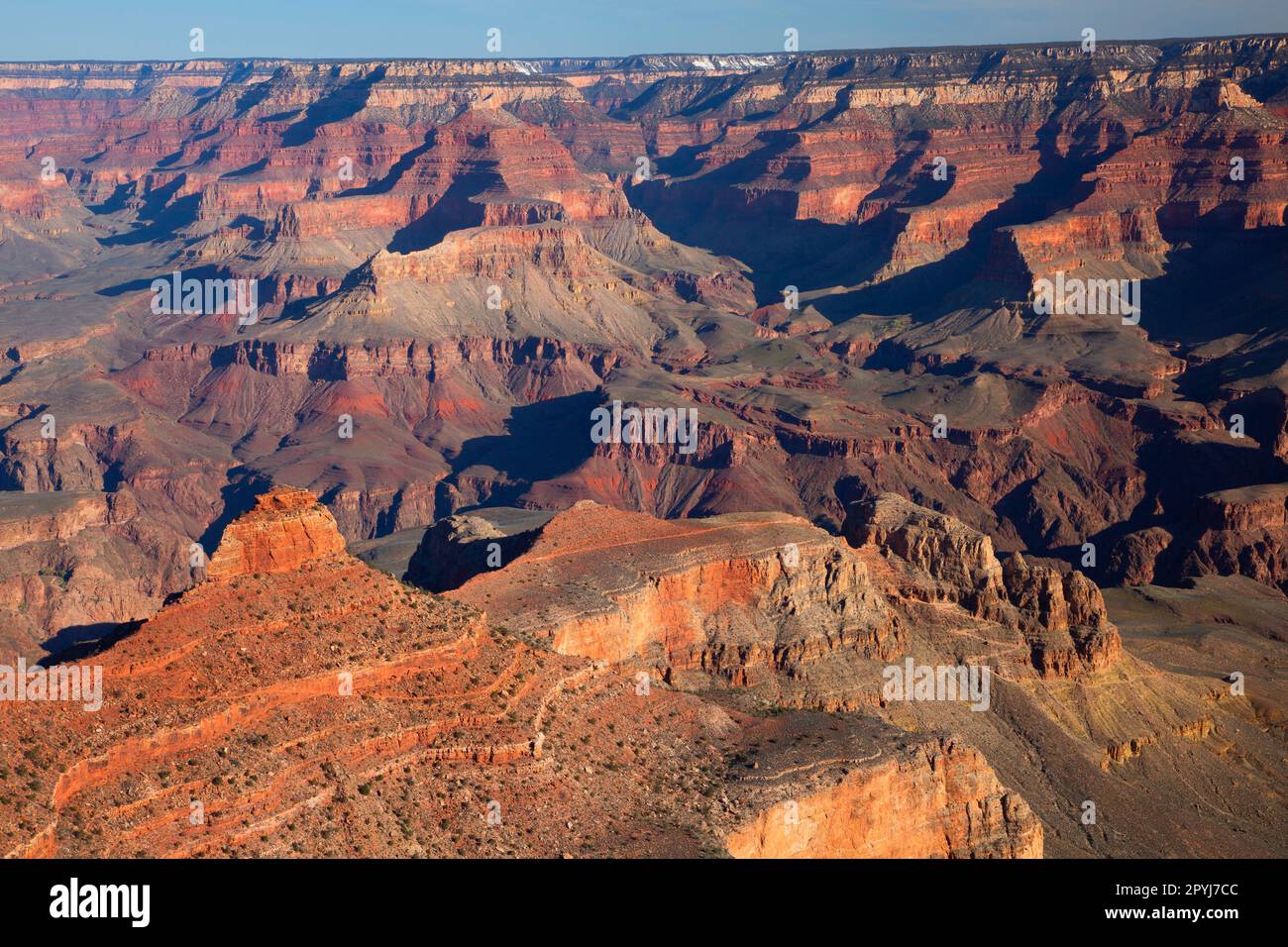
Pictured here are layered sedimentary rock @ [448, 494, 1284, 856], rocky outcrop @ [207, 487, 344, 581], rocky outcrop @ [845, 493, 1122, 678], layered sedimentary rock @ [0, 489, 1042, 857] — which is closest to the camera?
layered sedimentary rock @ [0, 489, 1042, 857]

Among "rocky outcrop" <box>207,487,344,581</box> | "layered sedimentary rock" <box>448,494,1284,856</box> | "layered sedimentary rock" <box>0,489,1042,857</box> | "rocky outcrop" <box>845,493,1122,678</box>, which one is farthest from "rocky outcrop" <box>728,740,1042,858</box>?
"rocky outcrop" <box>845,493,1122,678</box>

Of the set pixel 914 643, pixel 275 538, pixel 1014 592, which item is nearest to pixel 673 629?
pixel 914 643

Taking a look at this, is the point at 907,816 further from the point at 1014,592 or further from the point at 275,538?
the point at 1014,592

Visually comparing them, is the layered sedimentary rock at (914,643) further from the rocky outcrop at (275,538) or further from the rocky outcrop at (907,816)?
the rocky outcrop at (275,538)

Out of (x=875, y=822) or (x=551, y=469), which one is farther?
(x=551, y=469)

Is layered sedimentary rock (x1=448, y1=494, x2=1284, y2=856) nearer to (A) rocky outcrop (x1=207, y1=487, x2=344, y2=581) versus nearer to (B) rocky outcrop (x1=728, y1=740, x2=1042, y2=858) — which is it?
(B) rocky outcrop (x1=728, y1=740, x2=1042, y2=858)

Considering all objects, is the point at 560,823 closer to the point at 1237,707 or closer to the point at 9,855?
the point at 9,855

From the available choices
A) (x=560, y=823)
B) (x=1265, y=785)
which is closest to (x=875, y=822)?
(x=560, y=823)

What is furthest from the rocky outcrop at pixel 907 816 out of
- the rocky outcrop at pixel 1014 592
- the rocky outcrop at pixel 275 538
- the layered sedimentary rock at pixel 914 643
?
the rocky outcrop at pixel 1014 592

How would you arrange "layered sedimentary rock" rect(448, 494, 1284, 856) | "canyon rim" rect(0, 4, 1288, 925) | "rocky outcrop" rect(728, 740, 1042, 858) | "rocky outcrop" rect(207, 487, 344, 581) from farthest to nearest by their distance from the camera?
1. "layered sedimentary rock" rect(448, 494, 1284, 856)
2. "rocky outcrop" rect(728, 740, 1042, 858)
3. "rocky outcrop" rect(207, 487, 344, 581)
4. "canyon rim" rect(0, 4, 1288, 925)

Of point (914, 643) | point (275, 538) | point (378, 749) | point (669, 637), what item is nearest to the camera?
point (378, 749)
